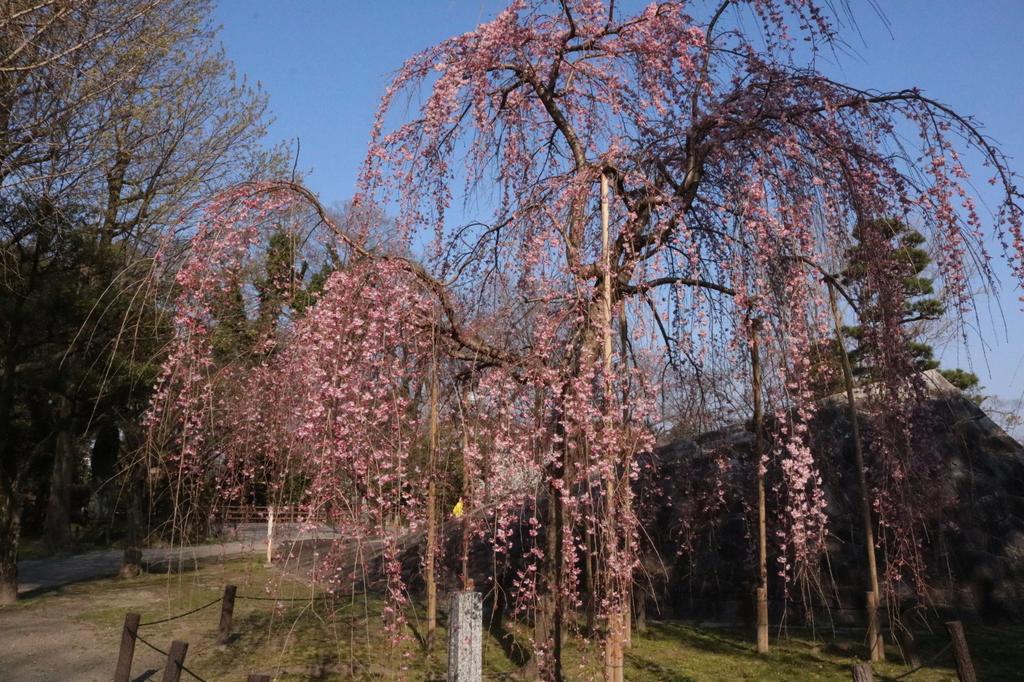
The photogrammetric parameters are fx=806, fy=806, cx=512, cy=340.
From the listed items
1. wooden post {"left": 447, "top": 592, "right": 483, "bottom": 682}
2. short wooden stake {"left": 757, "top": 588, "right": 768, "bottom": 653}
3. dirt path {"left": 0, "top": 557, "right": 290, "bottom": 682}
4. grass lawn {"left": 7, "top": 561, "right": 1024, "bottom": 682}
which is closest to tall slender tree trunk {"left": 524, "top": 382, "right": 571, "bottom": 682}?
grass lawn {"left": 7, "top": 561, "right": 1024, "bottom": 682}

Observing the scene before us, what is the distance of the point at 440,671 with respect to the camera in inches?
264

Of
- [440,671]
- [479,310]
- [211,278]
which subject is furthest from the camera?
[440,671]

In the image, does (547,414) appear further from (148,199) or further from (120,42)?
(148,199)

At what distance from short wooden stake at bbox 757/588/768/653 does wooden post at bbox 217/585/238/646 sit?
5087mm

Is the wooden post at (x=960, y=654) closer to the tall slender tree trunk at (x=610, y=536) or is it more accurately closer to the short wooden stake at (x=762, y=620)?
the tall slender tree trunk at (x=610, y=536)

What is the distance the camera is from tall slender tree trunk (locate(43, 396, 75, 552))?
1538cm

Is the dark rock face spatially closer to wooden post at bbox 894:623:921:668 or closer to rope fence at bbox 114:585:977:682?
wooden post at bbox 894:623:921:668

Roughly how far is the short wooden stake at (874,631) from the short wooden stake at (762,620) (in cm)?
89

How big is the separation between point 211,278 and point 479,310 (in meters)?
2.05

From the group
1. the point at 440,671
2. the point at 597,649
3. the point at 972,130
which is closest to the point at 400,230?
the point at 597,649

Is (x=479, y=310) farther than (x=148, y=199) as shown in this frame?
No

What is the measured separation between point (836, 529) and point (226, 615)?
6760 mm

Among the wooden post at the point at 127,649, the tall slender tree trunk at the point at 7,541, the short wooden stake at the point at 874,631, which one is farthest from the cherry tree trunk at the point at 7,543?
the short wooden stake at the point at 874,631

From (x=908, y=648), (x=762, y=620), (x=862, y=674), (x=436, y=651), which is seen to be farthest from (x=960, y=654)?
(x=436, y=651)
